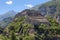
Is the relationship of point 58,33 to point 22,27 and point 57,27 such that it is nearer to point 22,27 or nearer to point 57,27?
point 57,27

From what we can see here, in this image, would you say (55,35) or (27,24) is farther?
(27,24)

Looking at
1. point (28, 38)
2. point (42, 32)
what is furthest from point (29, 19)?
point (28, 38)

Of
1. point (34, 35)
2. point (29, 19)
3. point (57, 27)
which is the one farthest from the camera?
point (29, 19)

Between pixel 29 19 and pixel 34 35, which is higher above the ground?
pixel 29 19

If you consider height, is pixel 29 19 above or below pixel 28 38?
above

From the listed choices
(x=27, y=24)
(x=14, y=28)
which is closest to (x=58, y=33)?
(x=27, y=24)

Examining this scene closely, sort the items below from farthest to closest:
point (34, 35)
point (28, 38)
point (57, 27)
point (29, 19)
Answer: point (29, 19) < point (57, 27) < point (34, 35) < point (28, 38)

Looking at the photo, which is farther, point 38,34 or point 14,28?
point 14,28

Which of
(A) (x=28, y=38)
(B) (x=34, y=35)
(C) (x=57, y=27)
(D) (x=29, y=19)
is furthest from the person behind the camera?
(D) (x=29, y=19)

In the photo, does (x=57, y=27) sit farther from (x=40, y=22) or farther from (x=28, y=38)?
(x=28, y=38)
